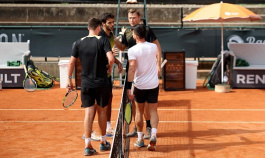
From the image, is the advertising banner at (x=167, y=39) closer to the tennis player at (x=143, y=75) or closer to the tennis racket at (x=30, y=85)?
the tennis racket at (x=30, y=85)

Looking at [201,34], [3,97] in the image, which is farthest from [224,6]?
[3,97]

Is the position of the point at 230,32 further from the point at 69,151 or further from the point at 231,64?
the point at 69,151

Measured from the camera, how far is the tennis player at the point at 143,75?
757cm

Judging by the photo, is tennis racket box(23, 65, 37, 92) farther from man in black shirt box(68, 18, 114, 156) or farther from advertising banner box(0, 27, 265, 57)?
man in black shirt box(68, 18, 114, 156)

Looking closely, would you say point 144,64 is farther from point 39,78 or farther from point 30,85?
point 39,78

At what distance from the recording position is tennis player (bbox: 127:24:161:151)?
7570mm

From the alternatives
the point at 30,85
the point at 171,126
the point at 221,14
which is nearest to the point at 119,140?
the point at 171,126

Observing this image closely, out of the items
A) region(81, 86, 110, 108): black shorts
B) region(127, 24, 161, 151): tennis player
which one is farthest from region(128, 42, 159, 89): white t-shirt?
region(81, 86, 110, 108): black shorts

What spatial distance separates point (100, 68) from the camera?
7.31 m

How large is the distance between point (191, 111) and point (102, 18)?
13.4ft

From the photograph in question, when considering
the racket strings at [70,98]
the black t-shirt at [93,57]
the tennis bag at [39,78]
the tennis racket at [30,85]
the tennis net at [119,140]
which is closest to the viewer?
the tennis net at [119,140]

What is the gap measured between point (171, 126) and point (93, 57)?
3.04 meters

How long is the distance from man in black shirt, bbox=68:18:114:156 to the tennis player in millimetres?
419

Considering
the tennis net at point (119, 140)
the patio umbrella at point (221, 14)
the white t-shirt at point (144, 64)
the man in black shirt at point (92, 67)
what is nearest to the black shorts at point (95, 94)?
the man in black shirt at point (92, 67)
